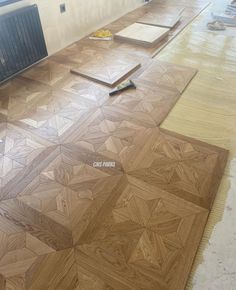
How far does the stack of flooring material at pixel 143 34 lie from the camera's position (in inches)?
107

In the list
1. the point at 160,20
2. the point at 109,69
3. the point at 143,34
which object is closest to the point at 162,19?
the point at 160,20

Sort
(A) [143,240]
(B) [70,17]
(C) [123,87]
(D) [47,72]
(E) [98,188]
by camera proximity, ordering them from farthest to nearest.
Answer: (B) [70,17] < (D) [47,72] < (C) [123,87] < (E) [98,188] < (A) [143,240]

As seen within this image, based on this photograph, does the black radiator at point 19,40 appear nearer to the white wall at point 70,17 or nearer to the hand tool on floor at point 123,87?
the white wall at point 70,17

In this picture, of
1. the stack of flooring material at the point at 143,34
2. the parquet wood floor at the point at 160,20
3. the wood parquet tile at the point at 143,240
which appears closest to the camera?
the wood parquet tile at the point at 143,240

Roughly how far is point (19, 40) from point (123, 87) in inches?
37.7

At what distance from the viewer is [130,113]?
5.94ft

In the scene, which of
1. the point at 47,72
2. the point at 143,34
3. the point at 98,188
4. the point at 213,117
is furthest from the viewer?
the point at 143,34

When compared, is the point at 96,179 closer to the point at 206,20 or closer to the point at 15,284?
the point at 15,284

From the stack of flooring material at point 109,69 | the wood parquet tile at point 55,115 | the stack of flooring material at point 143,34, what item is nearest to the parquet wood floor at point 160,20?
the stack of flooring material at point 143,34

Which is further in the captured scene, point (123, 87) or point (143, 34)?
point (143, 34)

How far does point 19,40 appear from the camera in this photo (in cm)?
208

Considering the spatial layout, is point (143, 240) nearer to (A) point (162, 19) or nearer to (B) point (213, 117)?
(B) point (213, 117)

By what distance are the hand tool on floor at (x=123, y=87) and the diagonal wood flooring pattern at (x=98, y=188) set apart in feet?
0.21

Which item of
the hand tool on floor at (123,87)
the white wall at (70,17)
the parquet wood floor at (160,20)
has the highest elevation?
the white wall at (70,17)
